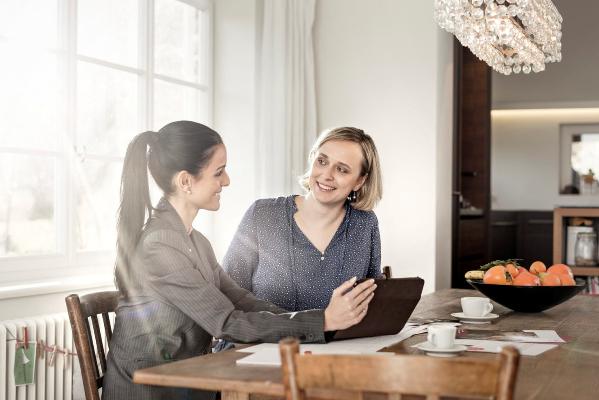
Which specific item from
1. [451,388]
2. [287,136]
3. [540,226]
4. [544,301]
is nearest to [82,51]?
→ [287,136]

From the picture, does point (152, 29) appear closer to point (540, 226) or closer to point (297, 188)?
point (297, 188)

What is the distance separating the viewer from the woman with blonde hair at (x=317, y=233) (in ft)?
8.95

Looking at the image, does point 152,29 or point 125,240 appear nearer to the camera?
point 125,240

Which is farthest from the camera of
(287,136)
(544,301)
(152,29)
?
(287,136)

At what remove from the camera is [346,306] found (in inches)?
78.6

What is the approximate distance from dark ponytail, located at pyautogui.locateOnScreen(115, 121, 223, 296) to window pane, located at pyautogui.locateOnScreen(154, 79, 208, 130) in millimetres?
1863

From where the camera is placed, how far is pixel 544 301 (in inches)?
106

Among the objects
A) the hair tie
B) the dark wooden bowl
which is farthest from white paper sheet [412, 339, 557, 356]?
the hair tie

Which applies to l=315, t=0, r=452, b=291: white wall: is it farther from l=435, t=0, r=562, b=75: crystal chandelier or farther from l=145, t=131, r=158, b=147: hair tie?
l=145, t=131, r=158, b=147: hair tie

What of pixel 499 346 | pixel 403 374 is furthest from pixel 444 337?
pixel 403 374

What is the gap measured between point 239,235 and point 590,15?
671cm

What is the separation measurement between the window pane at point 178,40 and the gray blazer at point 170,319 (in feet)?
7.24

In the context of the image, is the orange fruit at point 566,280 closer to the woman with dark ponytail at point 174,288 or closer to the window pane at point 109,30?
the woman with dark ponytail at point 174,288

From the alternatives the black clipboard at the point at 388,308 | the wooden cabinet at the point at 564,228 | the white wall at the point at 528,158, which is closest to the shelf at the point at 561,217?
the wooden cabinet at the point at 564,228
